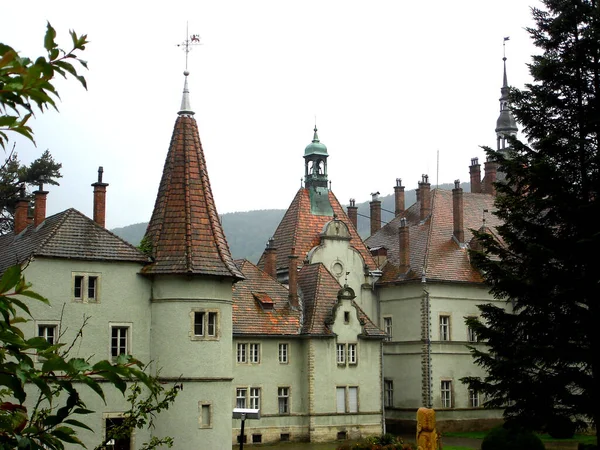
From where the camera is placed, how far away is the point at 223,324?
32406mm

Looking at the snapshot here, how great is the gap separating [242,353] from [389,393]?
12.5m

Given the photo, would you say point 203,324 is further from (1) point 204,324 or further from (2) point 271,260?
Answer: (2) point 271,260

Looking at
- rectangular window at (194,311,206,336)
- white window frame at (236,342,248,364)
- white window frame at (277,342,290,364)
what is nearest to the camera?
rectangular window at (194,311,206,336)

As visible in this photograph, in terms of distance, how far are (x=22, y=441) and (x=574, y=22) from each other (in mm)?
26731

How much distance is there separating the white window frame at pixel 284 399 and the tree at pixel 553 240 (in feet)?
57.0

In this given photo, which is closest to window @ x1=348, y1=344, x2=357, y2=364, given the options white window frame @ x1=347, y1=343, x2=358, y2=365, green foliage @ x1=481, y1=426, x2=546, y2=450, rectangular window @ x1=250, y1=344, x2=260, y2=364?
white window frame @ x1=347, y1=343, x2=358, y2=365

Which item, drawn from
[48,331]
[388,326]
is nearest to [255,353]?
[388,326]

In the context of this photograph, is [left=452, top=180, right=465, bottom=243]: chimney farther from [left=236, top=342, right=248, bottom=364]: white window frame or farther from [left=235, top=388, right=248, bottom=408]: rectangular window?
[left=235, top=388, right=248, bottom=408]: rectangular window

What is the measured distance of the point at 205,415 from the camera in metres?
31.3

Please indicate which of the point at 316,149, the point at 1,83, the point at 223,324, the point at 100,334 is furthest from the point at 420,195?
the point at 1,83

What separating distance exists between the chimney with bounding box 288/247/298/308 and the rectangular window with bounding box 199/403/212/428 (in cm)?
1480

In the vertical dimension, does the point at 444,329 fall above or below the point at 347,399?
above

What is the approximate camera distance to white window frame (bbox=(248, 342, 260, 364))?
43.0 metres

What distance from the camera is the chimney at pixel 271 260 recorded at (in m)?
48.3
